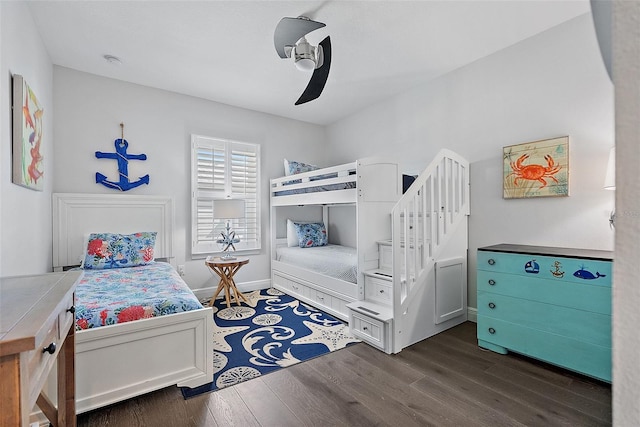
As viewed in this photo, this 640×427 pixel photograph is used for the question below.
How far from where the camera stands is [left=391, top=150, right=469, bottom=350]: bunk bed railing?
2.50 metres

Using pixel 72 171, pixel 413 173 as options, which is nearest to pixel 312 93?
pixel 413 173

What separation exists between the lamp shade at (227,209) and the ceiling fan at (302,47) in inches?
70.3

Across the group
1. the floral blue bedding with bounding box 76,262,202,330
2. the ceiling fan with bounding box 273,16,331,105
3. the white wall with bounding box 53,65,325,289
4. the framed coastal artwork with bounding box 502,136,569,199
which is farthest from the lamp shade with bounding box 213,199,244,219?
the framed coastal artwork with bounding box 502,136,569,199

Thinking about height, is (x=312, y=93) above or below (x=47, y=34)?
below

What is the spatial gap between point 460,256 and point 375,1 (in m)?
2.39

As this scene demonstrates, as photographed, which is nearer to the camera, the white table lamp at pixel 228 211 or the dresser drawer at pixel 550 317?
the dresser drawer at pixel 550 317

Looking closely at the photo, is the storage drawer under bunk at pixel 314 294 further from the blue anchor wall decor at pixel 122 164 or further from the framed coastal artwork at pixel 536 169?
the blue anchor wall decor at pixel 122 164

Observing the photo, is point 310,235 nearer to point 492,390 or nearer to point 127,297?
point 127,297

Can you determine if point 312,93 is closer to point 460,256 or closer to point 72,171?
point 460,256

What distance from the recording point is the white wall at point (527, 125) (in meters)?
2.37

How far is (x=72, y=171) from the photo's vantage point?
328 centimetres

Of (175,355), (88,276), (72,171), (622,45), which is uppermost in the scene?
(72,171)

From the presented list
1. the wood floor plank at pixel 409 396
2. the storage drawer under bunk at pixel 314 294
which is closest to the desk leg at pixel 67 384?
the wood floor plank at pixel 409 396

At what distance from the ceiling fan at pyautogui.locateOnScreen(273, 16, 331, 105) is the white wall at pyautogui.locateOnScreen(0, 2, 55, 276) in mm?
1608
